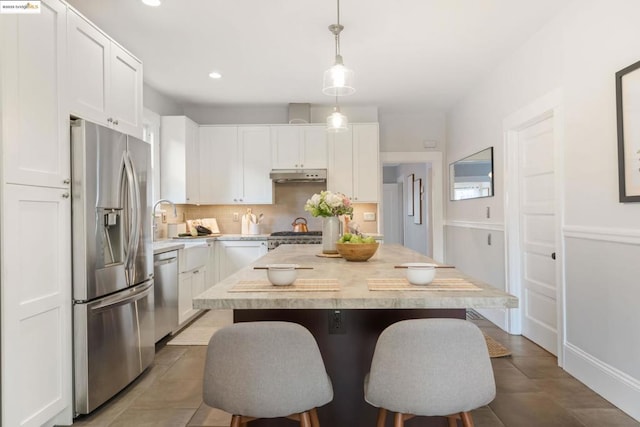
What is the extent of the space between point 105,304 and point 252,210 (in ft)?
10.5

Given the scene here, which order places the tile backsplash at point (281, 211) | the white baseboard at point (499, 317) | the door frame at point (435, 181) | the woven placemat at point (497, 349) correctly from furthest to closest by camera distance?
the door frame at point (435, 181), the tile backsplash at point (281, 211), the white baseboard at point (499, 317), the woven placemat at point (497, 349)

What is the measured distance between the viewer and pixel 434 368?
125 cm

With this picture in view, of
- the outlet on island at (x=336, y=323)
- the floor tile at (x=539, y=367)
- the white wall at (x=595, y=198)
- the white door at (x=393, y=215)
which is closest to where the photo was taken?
the outlet on island at (x=336, y=323)

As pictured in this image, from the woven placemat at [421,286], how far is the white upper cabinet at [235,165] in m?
3.70

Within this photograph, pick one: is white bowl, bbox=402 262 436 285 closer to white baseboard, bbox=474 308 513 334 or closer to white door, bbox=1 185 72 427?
white door, bbox=1 185 72 427

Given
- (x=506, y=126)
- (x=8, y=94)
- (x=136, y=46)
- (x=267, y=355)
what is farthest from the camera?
(x=506, y=126)

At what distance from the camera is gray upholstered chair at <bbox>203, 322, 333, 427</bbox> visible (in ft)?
4.17

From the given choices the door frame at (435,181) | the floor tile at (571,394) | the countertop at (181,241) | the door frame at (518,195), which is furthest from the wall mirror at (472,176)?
the countertop at (181,241)

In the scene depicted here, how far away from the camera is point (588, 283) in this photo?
8.45ft

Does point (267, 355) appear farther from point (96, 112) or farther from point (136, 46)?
point (136, 46)

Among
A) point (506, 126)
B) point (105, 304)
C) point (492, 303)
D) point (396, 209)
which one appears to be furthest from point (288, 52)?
point (396, 209)

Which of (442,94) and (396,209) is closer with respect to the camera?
(442,94)

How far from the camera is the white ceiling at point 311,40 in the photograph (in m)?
2.81

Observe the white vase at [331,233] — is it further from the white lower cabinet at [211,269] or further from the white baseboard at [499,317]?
the white lower cabinet at [211,269]
